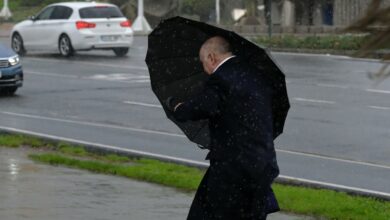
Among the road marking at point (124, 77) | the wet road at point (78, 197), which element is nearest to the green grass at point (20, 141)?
the wet road at point (78, 197)

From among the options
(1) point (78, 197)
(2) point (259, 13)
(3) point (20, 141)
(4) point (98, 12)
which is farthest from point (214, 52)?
(2) point (259, 13)

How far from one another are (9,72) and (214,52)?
16048 mm

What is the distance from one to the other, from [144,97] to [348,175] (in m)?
9.64

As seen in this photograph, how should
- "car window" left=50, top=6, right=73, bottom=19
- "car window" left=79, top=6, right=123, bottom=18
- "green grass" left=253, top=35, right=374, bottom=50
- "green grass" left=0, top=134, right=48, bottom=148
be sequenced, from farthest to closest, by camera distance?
"car window" left=50, top=6, right=73, bottom=19 < "green grass" left=253, top=35, right=374, bottom=50 < "car window" left=79, top=6, right=123, bottom=18 < "green grass" left=0, top=134, right=48, bottom=148

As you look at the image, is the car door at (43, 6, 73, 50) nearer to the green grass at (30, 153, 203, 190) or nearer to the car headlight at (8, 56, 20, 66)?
the car headlight at (8, 56, 20, 66)

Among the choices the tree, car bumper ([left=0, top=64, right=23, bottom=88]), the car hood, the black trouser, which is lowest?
car bumper ([left=0, top=64, right=23, bottom=88])

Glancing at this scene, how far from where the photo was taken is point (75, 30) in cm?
3250

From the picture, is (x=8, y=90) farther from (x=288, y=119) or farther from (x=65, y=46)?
(x=65, y=46)

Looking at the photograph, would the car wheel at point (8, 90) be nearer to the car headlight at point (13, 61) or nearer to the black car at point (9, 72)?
the black car at point (9, 72)

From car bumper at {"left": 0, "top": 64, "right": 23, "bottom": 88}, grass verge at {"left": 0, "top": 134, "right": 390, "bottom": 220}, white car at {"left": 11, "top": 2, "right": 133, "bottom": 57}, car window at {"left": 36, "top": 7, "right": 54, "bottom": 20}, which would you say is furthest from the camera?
car window at {"left": 36, "top": 7, "right": 54, "bottom": 20}

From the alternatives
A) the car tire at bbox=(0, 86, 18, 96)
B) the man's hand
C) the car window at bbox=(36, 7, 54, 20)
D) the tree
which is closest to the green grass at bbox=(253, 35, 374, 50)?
the car window at bbox=(36, 7, 54, 20)

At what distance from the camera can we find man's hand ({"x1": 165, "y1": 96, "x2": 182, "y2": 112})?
6.19 metres

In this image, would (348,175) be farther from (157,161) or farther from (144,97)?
(144,97)

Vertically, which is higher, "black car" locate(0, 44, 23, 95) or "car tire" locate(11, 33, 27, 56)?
"black car" locate(0, 44, 23, 95)
